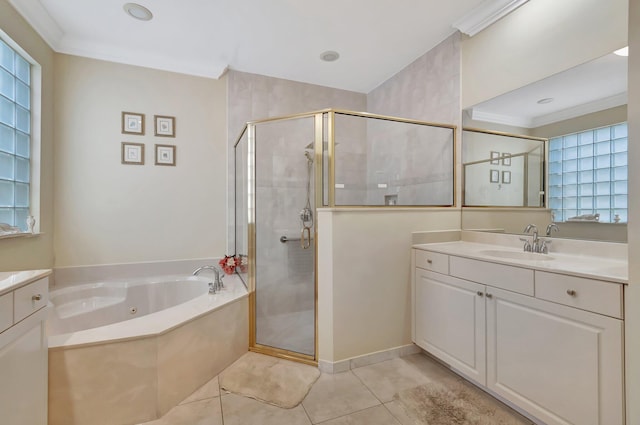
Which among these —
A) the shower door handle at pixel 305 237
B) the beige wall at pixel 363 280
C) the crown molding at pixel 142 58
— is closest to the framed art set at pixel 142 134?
the crown molding at pixel 142 58

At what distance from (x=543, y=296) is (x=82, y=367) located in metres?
2.32

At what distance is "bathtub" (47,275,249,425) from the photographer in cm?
143

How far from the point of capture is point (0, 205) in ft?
6.46

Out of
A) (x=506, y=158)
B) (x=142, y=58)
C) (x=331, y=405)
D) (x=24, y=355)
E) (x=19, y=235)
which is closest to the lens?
(x=24, y=355)

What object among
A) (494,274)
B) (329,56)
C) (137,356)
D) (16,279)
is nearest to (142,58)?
(329,56)

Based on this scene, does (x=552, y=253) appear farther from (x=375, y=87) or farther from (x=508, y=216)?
(x=375, y=87)

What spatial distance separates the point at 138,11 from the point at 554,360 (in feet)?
11.2

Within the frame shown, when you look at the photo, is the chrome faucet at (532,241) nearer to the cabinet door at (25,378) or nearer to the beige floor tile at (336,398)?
the beige floor tile at (336,398)

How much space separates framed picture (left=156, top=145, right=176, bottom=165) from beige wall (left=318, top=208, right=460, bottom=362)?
69.2 inches

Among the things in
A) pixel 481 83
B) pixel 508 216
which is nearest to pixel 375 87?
pixel 481 83

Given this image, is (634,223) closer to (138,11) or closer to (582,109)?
(582,109)

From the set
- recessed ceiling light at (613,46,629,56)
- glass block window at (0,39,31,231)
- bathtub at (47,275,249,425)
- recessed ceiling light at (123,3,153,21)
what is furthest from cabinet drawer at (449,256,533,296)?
glass block window at (0,39,31,231)

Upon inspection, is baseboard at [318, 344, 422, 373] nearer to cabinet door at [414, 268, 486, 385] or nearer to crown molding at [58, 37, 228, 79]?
cabinet door at [414, 268, 486, 385]

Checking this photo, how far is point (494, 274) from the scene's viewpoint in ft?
5.23
